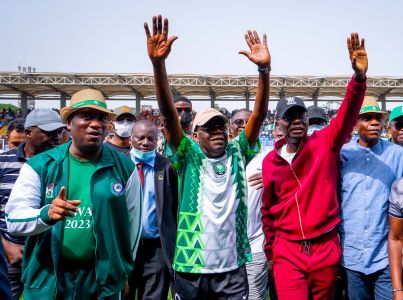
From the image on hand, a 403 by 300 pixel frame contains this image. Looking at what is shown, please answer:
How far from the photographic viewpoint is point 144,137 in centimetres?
453

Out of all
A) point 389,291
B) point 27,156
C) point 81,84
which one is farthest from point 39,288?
point 81,84

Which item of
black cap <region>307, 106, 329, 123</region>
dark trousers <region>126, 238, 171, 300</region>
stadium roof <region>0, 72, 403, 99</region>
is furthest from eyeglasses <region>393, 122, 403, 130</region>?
stadium roof <region>0, 72, 403, 99</region>

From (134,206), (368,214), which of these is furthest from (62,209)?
(368,214)

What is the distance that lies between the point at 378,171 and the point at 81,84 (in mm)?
28917

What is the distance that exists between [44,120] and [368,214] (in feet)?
11.2

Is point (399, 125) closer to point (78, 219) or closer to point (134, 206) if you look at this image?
point (134, 206)

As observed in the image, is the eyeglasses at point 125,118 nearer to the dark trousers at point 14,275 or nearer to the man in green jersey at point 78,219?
the dark trousers at point 14,275

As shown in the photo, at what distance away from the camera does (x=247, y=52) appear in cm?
340

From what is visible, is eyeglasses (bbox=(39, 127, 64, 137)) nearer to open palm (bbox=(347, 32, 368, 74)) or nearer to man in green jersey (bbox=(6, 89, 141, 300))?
man in green jersey (bbox=(6, 89, 141, 300))

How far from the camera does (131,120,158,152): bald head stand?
14.7 ft

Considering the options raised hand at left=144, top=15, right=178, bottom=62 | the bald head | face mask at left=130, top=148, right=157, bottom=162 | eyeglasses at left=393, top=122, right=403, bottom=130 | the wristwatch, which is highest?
raised hand at left=144, top=15, right=178, bottom=62

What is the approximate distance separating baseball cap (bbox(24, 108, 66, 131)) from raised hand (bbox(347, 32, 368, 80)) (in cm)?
310

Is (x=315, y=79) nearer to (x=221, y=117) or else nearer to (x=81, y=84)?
(x=81, y=84)

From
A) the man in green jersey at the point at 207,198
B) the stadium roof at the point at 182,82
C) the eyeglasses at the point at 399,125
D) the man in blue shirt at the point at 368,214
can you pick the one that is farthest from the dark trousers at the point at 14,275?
the stadium roof at the point at 182,82
